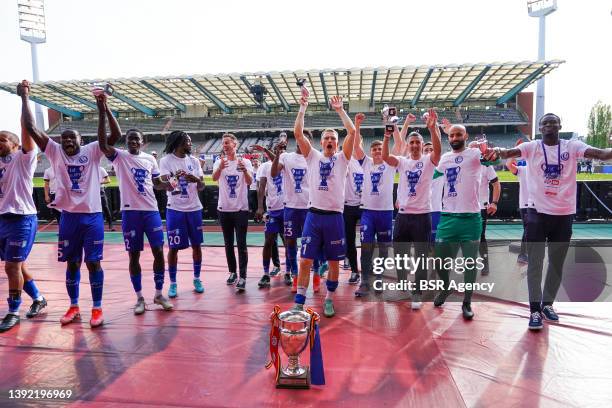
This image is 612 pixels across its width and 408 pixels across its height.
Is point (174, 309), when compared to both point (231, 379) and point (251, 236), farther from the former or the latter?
point (251, 236)

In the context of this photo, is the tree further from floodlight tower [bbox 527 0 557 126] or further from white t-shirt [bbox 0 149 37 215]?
white t-shirt [bbox 0 149 37 215]

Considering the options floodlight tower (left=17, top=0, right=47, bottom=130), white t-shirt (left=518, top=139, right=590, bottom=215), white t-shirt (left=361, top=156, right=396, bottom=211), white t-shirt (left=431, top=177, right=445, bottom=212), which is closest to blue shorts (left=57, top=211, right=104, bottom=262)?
white t-shirt (left=361, top=156, right=396, bottom=211)

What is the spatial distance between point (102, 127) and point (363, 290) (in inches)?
144

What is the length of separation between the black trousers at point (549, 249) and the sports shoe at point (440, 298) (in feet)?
3.10

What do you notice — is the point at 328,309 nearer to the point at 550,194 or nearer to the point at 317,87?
the point at 550,194

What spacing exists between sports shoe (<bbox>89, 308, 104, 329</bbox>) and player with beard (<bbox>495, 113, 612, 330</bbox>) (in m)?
4.47

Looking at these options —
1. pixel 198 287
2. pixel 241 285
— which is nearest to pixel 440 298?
pixel 241 285

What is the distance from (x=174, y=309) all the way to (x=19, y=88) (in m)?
2.87

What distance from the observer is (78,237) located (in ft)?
13.0

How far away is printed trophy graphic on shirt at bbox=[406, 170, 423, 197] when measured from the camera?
455 cm

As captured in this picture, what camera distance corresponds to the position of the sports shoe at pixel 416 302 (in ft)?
14.5

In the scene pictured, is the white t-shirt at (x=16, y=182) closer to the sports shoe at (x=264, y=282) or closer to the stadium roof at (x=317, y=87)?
the sports shoe at (x=264, y=282)

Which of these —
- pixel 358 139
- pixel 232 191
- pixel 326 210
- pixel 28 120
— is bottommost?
pixel 326 210

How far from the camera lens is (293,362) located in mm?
2824
